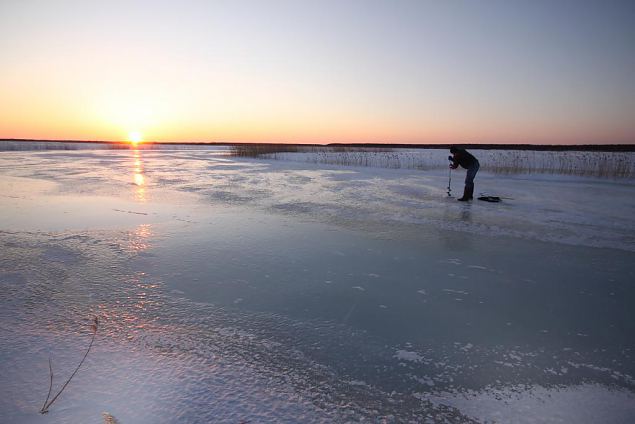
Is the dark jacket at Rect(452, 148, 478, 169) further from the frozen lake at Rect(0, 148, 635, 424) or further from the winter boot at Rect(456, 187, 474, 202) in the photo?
the frozen lake at Rect(0, 148, 635, 424)

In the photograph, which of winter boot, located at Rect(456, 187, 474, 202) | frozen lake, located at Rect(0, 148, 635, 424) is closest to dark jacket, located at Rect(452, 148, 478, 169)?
winter boot, located at Rect(456, 187, 474, 202)

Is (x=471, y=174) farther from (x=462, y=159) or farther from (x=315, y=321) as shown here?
(x=315, y=321)

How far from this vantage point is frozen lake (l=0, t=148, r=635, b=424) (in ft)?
5.77

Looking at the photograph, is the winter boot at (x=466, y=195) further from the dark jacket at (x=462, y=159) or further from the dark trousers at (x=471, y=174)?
the dark jacket at (x=462, y=159)

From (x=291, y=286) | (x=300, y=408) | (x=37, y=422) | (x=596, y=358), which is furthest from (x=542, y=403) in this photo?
(x=37, y=422)

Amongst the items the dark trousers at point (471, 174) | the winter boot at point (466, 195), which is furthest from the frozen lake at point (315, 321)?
the dark trousers at point (471, 174)

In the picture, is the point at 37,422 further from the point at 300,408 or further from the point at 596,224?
the point at 596,224

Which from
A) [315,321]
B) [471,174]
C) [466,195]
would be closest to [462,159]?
[471,174]

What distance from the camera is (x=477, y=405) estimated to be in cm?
178

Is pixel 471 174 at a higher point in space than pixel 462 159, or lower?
lower

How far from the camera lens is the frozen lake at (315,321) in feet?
5.77

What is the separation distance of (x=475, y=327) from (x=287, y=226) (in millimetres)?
3343

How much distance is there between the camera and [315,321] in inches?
101

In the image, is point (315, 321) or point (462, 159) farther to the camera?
point (462, 159)
